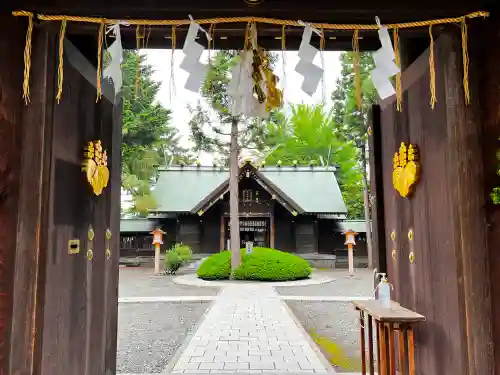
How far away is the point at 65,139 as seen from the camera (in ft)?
8.76

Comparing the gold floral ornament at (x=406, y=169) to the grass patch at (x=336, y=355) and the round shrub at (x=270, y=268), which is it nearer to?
the grass patch at (x=336, y=355)

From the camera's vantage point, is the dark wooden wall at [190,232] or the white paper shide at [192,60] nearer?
the white paper shide at [192,60]

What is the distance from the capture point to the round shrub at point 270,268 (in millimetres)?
14588

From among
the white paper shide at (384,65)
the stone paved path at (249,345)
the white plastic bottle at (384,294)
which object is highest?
the white paper shide at (384,65)

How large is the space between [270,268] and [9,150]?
12.9 meters

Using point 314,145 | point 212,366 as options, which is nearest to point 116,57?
point 212,366

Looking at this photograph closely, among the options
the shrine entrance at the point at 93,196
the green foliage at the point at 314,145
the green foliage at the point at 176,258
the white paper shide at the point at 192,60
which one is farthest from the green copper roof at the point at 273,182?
the white paper shide at the point at 192,60

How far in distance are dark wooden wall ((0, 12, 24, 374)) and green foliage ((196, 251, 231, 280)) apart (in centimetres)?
1294

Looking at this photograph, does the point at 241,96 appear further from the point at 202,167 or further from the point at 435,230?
the point at 202,167

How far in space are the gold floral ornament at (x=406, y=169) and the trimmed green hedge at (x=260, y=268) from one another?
11706mm

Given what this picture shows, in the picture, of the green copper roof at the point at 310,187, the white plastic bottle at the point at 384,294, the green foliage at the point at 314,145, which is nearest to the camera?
the white plastic bottle at the point at 384,294

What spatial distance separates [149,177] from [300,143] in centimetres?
1244

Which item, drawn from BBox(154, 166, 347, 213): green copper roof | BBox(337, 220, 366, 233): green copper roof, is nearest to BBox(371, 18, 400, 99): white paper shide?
BBox(154, 166, 347, 213): green copper roof

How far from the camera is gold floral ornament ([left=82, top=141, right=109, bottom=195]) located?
293 centimetres
